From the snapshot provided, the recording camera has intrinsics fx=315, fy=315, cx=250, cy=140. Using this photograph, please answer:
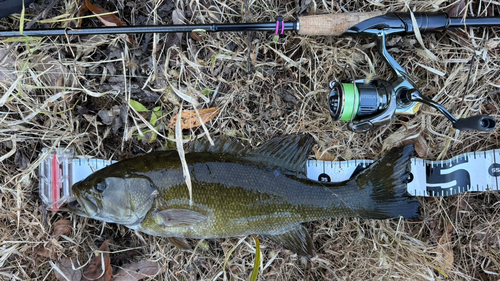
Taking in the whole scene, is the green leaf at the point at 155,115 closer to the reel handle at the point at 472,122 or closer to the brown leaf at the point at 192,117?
the brown leaf at the point at 192,117

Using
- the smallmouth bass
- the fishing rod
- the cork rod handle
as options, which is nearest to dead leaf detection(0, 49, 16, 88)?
the smallmouth bass

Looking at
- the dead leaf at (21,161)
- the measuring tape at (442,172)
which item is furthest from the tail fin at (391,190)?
the dead leaf at (21,161)

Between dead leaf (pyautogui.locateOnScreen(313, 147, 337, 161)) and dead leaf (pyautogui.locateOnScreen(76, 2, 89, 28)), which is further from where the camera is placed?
dead leaf (pyautogui.locateOnScreen(313, 147, 337, 161))

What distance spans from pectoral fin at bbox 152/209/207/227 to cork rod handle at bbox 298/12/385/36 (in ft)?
5.83

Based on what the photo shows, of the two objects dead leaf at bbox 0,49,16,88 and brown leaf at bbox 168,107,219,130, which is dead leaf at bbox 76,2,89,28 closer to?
dead leaf at bbox 0,49,16,88

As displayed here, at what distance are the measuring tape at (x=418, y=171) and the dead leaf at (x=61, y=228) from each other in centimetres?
15

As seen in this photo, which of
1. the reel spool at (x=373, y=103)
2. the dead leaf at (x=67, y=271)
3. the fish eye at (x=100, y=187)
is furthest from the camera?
the dead leaf at (x=67, y=271)

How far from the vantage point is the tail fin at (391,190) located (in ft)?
9.05

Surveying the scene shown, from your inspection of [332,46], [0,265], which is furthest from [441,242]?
[0,265]

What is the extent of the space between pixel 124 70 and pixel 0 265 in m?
2.09

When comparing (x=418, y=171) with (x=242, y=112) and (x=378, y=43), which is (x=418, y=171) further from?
(x=242, y=112)

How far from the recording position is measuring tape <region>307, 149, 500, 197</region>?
302 centimetres

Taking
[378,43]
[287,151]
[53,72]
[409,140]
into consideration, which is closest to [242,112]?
[287,151]

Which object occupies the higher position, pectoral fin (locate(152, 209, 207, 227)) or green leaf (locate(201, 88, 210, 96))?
green leaf (locate(201, 88, 210, 96))
